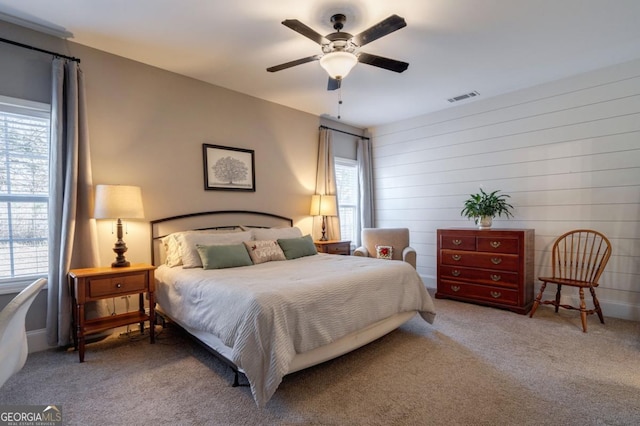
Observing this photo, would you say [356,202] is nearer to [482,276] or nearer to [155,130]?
[482,276]

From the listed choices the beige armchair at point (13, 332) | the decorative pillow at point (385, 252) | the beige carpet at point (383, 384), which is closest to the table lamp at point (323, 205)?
the decorative pillow at point (385, 252)

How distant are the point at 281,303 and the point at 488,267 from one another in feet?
9.72

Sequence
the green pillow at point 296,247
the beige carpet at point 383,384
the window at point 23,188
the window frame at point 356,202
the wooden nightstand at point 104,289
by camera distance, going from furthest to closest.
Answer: the window frame at point 356,202 < the green pillow at point 296,247 < the window at point 23,188 < the wooden nightstand at point 104,289 < the beige carpet at point 383,384

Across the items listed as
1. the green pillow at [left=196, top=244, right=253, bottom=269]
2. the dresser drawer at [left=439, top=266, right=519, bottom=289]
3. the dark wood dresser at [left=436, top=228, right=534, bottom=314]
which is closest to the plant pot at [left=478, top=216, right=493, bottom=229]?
the dark wood dresser at [left=436, top=228, right=534, bottom=314]

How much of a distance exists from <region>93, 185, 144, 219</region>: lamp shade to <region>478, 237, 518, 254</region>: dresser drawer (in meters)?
3.79

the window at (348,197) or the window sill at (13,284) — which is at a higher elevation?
the window at (348,197)

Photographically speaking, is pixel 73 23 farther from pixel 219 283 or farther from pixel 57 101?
pixel 219 283

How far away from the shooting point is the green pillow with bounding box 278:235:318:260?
3564 millimetres

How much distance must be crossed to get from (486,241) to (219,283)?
3.16 m


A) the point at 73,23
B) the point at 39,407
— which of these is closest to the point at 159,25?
the point at 73,23

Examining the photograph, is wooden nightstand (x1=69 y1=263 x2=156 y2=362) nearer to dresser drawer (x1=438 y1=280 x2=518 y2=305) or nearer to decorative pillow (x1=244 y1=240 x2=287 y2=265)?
decorative pillow (x1=244 y1=240 x2=287 y2=265)

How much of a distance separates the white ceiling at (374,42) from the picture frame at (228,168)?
→ 792 millimetres

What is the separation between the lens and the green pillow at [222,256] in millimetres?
2920

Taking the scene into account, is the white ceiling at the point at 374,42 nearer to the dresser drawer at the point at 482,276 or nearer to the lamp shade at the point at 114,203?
the lamp shade at the point at 114,203
